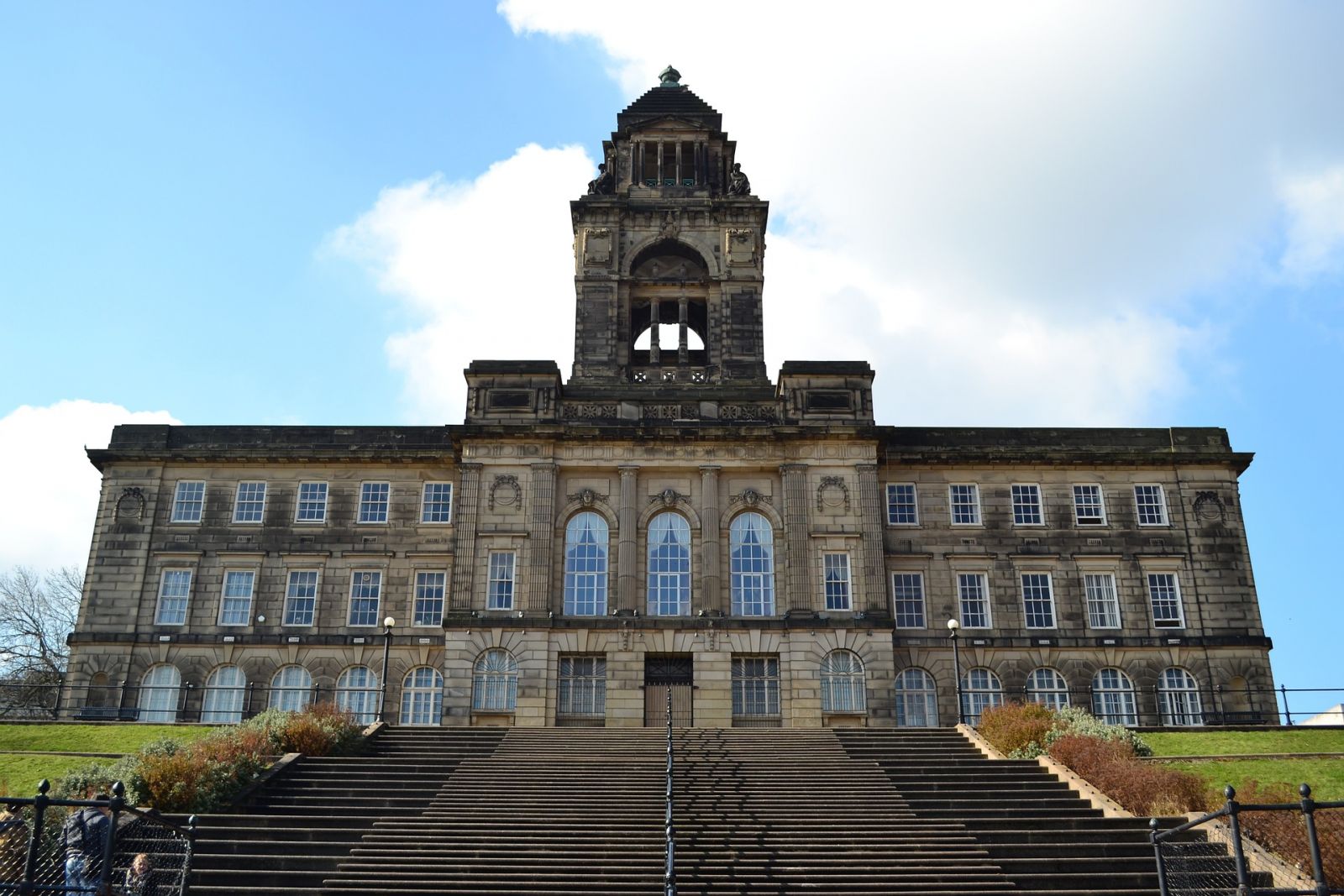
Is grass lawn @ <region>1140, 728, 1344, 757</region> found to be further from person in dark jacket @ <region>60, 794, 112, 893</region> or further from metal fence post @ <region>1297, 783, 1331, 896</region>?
person in dark jacket @ <region>60, 794, 112, 893</region>

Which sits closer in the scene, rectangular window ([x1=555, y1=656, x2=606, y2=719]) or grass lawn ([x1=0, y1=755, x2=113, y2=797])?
grass lawn ([x1=0, y1=755, x2=113, y2=797])

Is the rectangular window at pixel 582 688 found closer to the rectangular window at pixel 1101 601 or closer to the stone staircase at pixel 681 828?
the stone staircase at pixel 681 828

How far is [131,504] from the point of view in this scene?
1650 inches

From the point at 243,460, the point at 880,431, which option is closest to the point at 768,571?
the point at 880,431

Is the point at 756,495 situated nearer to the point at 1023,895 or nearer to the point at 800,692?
the point at 800,692

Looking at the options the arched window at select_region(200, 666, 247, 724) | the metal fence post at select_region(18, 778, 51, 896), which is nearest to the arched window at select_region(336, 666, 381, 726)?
the arched window at select_region(200, 666, 247, 724)

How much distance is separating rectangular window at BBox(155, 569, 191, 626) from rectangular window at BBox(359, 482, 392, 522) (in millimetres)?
6055

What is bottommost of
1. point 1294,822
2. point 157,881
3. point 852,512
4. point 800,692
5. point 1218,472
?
point 157,881

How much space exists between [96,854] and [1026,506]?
33894 mm

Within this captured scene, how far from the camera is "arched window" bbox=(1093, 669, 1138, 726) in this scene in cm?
3897

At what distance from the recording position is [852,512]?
38.2m

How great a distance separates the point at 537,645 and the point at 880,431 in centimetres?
1274

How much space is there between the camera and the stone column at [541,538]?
37.2 meters

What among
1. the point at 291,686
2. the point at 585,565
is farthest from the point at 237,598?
the point at 585,565
